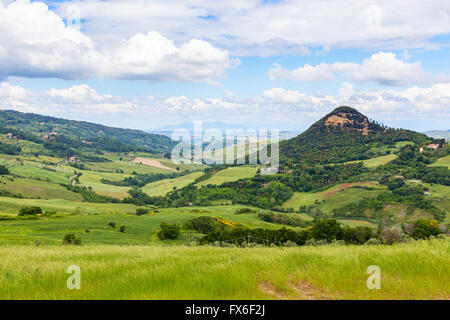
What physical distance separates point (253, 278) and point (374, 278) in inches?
115

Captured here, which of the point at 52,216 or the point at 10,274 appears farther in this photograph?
the point at 52,216

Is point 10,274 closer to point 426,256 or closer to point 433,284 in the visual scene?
point 433,284

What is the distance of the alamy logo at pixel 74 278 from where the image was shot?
8.44m

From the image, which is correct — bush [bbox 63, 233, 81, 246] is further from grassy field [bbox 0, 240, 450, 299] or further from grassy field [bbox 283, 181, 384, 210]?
grassy field [bbox 283, 181, 384, 210]

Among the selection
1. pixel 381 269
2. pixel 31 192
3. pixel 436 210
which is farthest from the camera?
pixel 31 192

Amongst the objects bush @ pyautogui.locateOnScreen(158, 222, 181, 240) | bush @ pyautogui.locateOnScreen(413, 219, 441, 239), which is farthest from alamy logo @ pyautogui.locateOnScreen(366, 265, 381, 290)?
bush @ pyautogui.locateOnScreen(413, 219, 441, 239)

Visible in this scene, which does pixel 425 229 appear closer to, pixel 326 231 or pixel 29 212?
pixel 326 231

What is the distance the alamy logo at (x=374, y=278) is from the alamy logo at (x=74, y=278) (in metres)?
6.98

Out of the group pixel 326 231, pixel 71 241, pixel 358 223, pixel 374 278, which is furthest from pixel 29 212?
pixel 358 223

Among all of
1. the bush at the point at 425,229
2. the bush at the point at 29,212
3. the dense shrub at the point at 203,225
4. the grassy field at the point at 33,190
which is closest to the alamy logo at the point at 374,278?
the bush at the point at 425,229

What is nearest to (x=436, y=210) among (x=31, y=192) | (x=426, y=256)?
(x=426, y=256)
